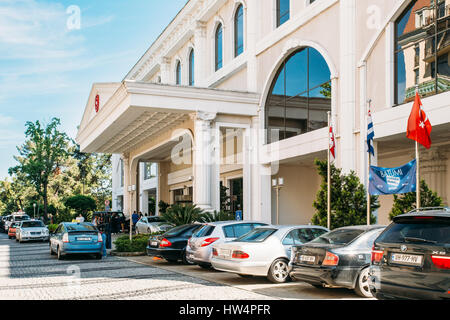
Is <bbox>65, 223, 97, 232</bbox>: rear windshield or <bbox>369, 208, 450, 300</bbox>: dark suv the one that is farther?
<bbox>65, 223, 97, 232</bbox>: rear windshield

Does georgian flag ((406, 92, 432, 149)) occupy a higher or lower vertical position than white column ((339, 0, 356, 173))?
lower

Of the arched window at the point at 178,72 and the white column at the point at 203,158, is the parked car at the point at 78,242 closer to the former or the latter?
the white column at the point at 203,158

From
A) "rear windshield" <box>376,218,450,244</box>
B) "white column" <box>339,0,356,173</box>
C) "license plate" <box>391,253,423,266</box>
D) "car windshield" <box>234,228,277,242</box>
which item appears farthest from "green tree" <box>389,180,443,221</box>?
"license plate" <box>391,253,423,266</box>

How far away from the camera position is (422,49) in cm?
1616

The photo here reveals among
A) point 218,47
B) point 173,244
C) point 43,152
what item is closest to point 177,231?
point 173,244

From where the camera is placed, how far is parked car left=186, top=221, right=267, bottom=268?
14039 mm

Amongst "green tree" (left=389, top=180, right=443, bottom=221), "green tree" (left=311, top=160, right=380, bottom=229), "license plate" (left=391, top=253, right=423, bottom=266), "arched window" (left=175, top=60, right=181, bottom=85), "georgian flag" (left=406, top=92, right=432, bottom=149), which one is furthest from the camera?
"arched window" (left=175, top=60, right=181, bottom=85)

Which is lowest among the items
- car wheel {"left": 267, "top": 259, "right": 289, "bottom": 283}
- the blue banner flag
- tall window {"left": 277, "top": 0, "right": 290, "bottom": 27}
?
car wheel {"left": 267, "top": 259, "right": 289, "bottom": 283}

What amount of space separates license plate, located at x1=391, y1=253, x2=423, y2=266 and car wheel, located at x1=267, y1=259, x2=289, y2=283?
4.62 m

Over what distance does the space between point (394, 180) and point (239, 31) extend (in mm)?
16809

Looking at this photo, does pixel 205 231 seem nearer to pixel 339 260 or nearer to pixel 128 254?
pixel 339 260

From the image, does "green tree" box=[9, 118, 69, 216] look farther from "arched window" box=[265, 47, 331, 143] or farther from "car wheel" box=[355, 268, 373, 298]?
"car wheel" box=[355, 268, 373, 298]
